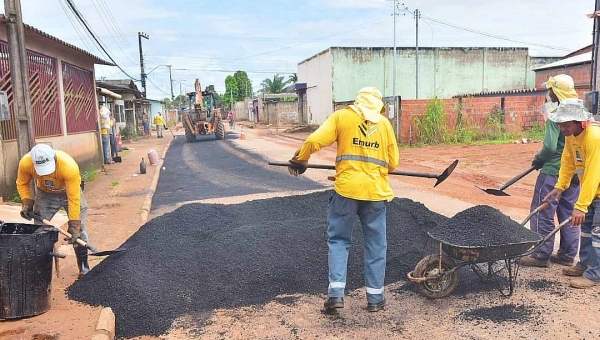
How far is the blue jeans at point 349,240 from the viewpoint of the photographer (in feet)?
11.7

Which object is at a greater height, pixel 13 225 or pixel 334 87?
pixel 334 87

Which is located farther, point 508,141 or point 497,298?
point 508,141

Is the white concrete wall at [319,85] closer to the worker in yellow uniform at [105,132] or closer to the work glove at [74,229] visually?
the worker in yellow uniform at [105,132]

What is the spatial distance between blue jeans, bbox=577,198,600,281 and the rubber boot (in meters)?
4.63

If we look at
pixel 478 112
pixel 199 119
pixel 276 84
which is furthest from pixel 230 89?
pixel 478 112

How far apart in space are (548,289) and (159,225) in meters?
4.10

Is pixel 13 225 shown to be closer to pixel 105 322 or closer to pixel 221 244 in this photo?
pixel 105 322

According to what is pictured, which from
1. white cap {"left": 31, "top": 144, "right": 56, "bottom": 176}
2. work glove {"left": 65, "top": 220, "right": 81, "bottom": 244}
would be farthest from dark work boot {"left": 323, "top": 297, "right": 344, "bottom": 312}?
white cap {"left": 31, "top": 144, "right": 56, "bottom": 176}

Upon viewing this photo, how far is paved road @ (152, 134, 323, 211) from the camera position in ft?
30.1

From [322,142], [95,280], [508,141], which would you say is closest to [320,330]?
[322,142]

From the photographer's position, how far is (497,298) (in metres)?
3.83

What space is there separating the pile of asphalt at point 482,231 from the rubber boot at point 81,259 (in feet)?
10.9

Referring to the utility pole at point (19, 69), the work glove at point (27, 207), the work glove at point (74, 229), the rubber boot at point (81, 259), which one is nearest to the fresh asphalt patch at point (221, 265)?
the rubber boot at point (81, 259)

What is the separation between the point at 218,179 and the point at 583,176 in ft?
27.5
